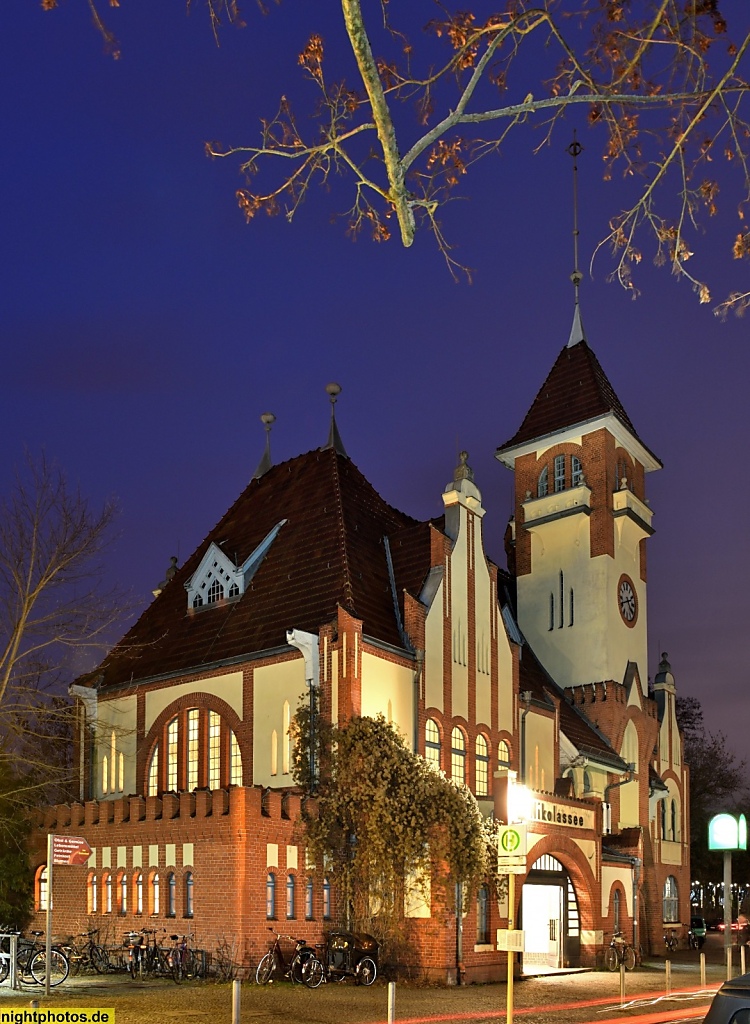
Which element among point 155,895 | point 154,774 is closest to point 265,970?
point 155,895

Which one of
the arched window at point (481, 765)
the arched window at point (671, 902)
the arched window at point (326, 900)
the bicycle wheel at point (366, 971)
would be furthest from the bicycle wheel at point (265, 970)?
the arched window at point (671, 902)

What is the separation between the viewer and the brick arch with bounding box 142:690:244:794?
31969 mm

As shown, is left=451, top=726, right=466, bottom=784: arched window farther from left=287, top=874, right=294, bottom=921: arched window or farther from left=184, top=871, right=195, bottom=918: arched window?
left=184, top=871, right=195, bottom=918: arched window

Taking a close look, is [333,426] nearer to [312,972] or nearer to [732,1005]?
[312,972]

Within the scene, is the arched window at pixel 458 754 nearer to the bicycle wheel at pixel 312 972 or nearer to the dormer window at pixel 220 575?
the dormer window at pixel 220 575

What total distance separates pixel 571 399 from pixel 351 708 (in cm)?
2193

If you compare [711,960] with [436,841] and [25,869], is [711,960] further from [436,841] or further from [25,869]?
[25,869]

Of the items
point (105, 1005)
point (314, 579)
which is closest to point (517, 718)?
point (314, 579)

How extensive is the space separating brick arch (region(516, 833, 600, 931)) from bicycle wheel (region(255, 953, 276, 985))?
347 inches

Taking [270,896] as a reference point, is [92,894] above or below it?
below

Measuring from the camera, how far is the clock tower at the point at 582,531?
4475 cm

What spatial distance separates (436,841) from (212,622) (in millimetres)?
10307

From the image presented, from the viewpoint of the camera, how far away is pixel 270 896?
88.1ft

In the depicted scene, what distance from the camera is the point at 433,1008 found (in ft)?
71.6
